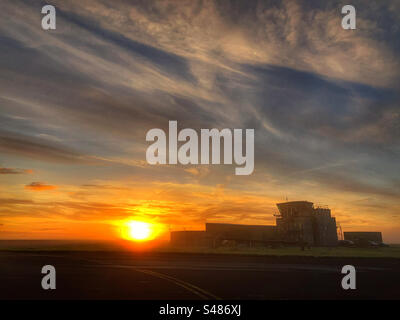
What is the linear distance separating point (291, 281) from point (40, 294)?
581 inches

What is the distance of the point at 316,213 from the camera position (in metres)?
95.5

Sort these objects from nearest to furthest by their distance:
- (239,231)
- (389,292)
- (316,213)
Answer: (389,292), (239,231), (316,213)

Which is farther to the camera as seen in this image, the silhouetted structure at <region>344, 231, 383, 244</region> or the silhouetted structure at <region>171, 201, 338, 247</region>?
the silhouetted structure at <region>344, 231, 383, 244</region>

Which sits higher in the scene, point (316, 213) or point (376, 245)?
point (316, 213)

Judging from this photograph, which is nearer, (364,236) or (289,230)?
(289,230)

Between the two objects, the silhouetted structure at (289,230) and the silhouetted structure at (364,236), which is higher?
the silhouetted structure at (289,230)

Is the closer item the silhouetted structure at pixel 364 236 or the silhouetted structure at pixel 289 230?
the silhouetted structure at pixel 289 230

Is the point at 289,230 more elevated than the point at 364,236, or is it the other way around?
the point at 289,230

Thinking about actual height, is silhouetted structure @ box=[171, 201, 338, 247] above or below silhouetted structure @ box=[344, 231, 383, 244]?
above
